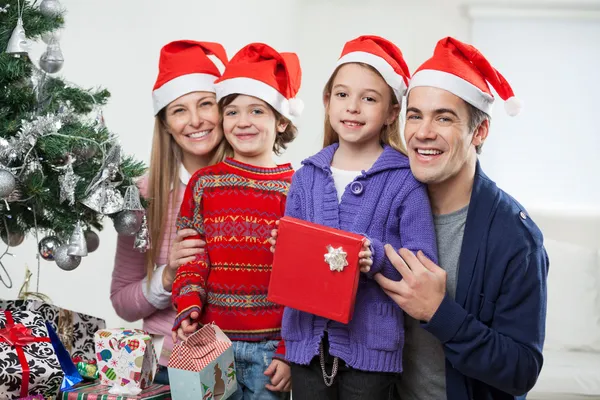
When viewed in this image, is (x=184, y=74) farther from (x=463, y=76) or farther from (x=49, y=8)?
(x=463, y=76)

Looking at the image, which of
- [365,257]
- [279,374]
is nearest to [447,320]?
[365,257]

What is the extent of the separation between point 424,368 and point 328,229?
1.51 feet

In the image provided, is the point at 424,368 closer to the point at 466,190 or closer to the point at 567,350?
the point at 466,190

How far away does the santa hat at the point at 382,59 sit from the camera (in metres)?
1.80

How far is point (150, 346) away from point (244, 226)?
391 millimetres

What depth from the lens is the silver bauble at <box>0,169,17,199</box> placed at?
166 centimetres

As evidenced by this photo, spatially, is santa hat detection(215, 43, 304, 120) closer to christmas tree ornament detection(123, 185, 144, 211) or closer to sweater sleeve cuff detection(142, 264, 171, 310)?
christmas tree ornament detection(123, 185, 144, 211)

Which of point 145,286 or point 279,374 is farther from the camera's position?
point 145,286

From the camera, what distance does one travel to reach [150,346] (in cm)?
190

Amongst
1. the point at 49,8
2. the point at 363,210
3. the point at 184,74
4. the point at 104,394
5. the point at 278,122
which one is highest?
the point at 49,8

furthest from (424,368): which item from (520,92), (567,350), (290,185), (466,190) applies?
(520,92)

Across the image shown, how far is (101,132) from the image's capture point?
1914 millimetres

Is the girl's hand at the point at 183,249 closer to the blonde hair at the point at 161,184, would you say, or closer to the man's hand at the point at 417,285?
the blonde hair at the point at 161,184

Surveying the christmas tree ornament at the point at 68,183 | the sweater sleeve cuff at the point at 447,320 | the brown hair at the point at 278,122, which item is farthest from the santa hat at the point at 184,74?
the sweater sleeve cuff at the point at 447,320
